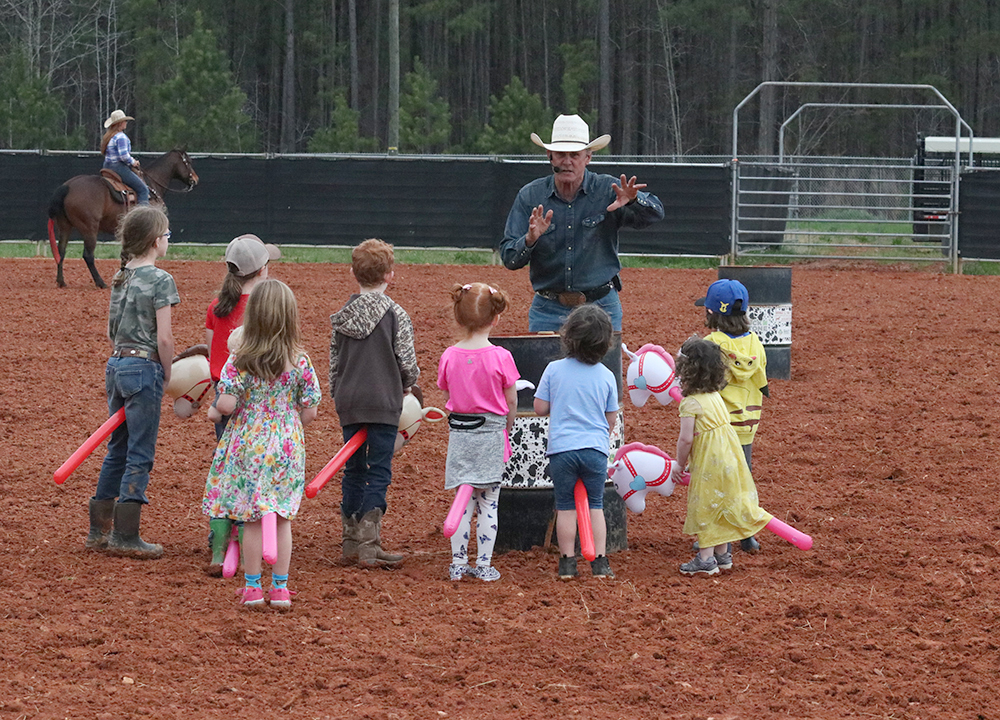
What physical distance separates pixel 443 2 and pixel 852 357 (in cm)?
3496

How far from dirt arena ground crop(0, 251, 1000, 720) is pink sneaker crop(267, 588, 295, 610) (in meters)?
0.06

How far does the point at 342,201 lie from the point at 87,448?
1638 cm

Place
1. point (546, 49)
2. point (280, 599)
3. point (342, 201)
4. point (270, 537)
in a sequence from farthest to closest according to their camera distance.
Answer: point (546, 49) → point (342, 201) → point (280, 599) → point (270, 537)

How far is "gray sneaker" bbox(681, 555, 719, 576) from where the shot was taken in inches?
223

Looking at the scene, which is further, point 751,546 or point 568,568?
point 751,546

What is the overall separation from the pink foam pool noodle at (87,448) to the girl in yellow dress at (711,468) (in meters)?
2.58

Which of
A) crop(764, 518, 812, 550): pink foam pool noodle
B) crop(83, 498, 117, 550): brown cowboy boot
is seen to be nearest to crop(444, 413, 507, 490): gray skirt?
crop(764, 518, 812, 550): pink foam pool noodle

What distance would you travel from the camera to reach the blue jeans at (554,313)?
6438 millimetres

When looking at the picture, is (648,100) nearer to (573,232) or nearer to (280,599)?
(573,232)

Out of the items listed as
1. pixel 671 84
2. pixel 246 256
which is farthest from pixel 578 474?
pixel 671 84

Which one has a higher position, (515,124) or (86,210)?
(515,124)

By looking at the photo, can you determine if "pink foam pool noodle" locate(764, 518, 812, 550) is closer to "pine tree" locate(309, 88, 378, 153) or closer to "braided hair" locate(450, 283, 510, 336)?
"braided hair" locate(450, 283, 510, 336)

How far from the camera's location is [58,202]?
1627cm

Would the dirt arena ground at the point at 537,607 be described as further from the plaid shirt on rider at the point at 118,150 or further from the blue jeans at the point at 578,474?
the plaid shirt on rider at the point at 118,150
